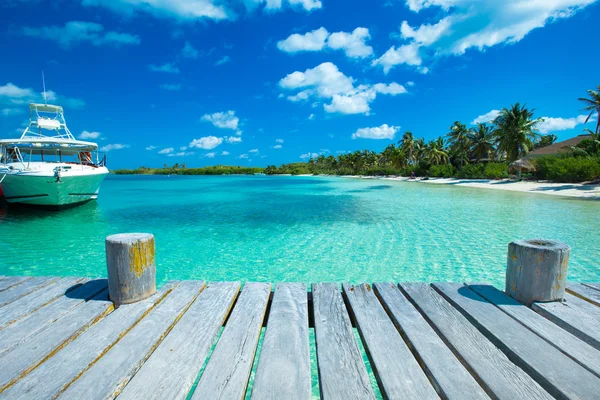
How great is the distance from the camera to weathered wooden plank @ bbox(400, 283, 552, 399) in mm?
1743

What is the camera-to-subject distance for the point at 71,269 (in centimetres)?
723

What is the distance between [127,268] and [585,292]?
472 centimetres

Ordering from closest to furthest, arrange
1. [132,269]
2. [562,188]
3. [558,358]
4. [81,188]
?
[558,358]
[132,269]
[81,188]
[562,188]

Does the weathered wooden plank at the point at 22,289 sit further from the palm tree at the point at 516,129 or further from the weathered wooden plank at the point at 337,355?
the palm tree at the point at 516,129

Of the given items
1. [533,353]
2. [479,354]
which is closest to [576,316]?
[533,353]

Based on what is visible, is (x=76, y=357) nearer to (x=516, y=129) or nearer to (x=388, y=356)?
(x=388, y=356)

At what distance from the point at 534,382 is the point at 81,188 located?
73.7 feet

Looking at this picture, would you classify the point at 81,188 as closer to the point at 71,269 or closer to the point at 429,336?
the point at 71,269

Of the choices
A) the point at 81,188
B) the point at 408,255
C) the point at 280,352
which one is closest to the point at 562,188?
the point at 408,255

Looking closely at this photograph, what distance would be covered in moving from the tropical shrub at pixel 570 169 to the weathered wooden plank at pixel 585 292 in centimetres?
3420

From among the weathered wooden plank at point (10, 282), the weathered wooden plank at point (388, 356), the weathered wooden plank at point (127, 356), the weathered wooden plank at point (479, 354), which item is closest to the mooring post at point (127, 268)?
the weathered wooden plank at point (127, 356)

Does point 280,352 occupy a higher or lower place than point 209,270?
higher

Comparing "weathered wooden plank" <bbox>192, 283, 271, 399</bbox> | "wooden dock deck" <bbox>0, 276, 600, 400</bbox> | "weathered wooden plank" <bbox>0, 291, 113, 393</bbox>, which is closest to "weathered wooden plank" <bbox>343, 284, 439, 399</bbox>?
"wooden dock deck" <bbox>0, 276, 600, 400</bbox>

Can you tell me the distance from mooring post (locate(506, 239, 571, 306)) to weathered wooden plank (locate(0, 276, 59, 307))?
5.11 meters
